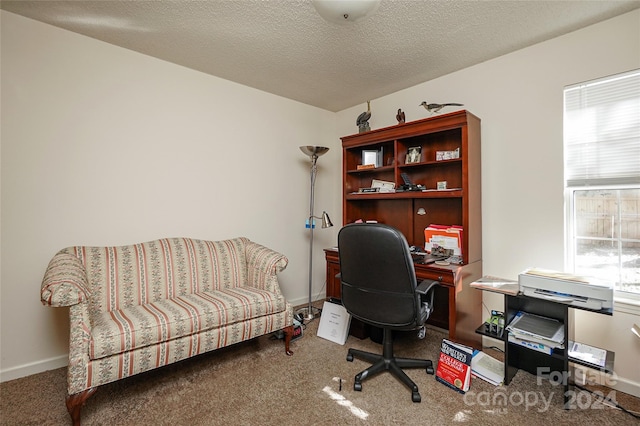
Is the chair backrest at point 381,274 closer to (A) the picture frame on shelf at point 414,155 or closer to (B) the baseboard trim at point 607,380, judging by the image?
(B) the baseboard trim at point 607,380

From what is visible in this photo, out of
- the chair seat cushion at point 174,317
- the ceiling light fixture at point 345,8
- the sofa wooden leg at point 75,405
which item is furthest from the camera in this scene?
the chair seat cushion at point 174,317

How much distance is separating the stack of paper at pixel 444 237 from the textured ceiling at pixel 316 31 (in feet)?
4.86

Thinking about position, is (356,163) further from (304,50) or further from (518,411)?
(518,411)

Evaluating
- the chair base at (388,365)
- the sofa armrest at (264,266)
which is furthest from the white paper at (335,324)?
the sofa armrest at (264,266)

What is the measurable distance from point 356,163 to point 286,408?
2621 mm

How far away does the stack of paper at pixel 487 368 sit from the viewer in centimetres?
200

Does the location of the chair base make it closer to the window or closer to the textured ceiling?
the window

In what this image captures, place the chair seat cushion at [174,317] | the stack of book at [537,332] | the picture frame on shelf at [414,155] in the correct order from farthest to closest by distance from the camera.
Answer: the picture frame on shelf at [414,155], the stack of book at [537,332], the chair seat cushion at [174,317]

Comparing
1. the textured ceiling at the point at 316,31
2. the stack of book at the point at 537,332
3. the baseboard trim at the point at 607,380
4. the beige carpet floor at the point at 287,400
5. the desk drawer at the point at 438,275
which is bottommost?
the beige carpet floor at the point at 287,400

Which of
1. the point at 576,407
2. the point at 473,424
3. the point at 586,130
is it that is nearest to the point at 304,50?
the point at 586,130

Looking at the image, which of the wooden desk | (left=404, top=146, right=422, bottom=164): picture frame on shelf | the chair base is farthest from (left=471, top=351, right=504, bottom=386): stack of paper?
(left=404, top=146, right=422, bottom=164): picture frame on shelf

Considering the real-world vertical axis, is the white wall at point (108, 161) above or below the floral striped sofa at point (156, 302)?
above

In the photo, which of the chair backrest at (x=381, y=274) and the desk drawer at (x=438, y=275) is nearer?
the chair backrest at (x=381, y=274)

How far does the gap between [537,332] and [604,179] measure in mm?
Answer: 1165
